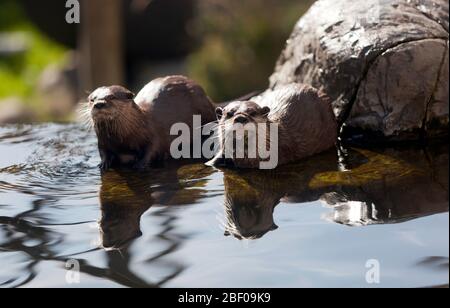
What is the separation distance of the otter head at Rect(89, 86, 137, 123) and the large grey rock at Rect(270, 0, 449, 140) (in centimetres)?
109

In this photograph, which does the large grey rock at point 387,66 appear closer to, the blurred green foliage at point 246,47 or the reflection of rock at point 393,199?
the reflection of rock at point 393,199

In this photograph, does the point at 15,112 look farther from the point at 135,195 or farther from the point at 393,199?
the point at 393,199

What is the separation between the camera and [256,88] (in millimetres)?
8516

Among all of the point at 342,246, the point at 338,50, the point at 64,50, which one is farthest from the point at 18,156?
the point at 64,50

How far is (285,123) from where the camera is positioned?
11.7 ft

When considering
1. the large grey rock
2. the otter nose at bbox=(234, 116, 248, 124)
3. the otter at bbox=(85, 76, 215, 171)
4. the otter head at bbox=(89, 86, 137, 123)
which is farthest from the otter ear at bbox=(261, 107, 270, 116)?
the large grey rock

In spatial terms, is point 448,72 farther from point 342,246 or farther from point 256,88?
point 256,88

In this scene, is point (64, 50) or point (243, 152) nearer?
point (243, 152)

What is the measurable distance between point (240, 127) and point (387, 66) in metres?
0.95

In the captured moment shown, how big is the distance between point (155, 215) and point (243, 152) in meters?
0.68

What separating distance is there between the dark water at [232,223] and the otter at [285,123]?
87 millimetres

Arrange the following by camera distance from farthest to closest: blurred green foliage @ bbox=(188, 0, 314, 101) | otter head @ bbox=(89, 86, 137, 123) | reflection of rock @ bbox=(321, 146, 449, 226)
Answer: blurred green foliage @ bbox=(188, 0, 314, 101) → otter head @ bbox=(89, 86, 137, 123) → reflection of rock @ bbox=(321, 146, 449, 226)

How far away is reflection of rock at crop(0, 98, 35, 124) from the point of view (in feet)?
29.4

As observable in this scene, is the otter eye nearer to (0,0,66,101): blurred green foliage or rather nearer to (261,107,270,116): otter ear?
(261,107,270,116): otter ear
